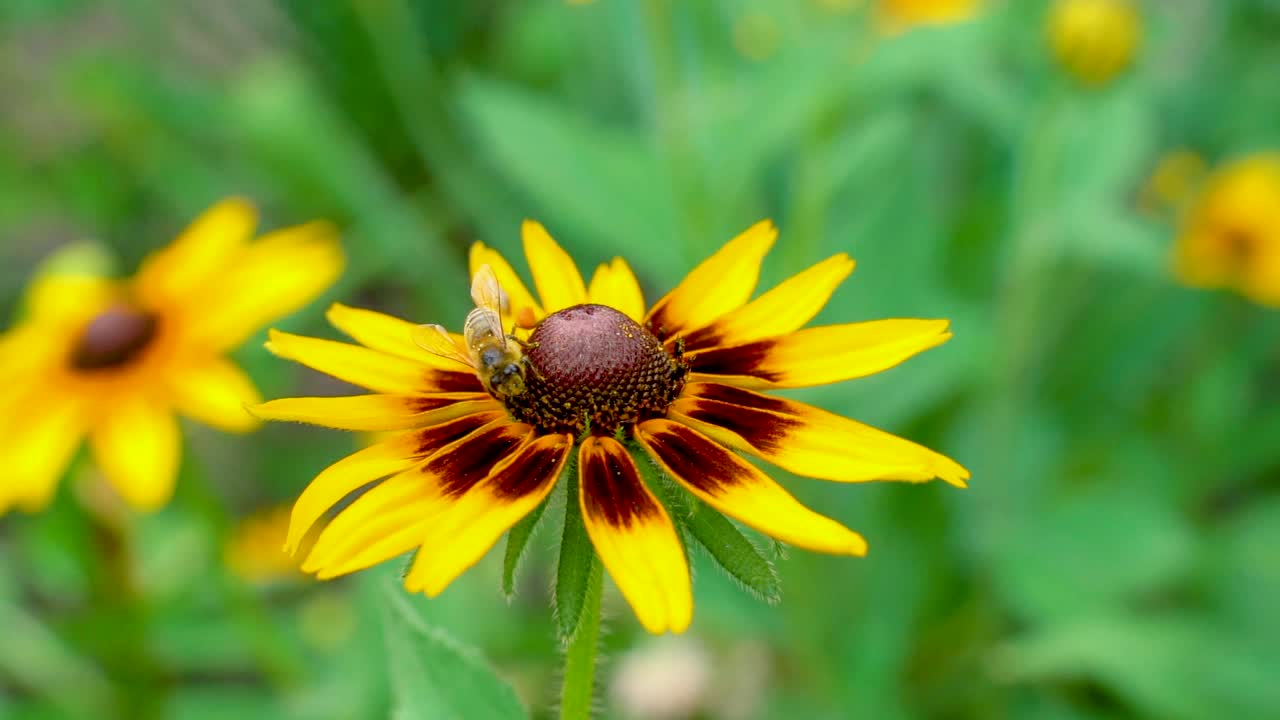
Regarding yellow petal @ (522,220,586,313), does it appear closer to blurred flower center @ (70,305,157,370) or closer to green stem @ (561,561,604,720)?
green stem @ (561,561,604,720)

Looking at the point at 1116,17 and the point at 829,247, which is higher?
the point at 1116,17

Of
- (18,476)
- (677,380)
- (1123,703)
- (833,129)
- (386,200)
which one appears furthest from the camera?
(386,200)

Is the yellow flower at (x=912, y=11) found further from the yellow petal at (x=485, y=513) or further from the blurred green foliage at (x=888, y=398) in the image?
the yellow petal at (x=485, y=513)

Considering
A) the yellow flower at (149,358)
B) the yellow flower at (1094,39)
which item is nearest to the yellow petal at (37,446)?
the yellow flower at (149,358)

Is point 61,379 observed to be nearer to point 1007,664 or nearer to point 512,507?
point 512,507

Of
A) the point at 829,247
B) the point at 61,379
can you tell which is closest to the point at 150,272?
the point at 61,379

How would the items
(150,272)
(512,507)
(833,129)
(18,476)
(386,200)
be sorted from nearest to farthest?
(512,507), (18,476), (150,272), (833,129), (386,200)
